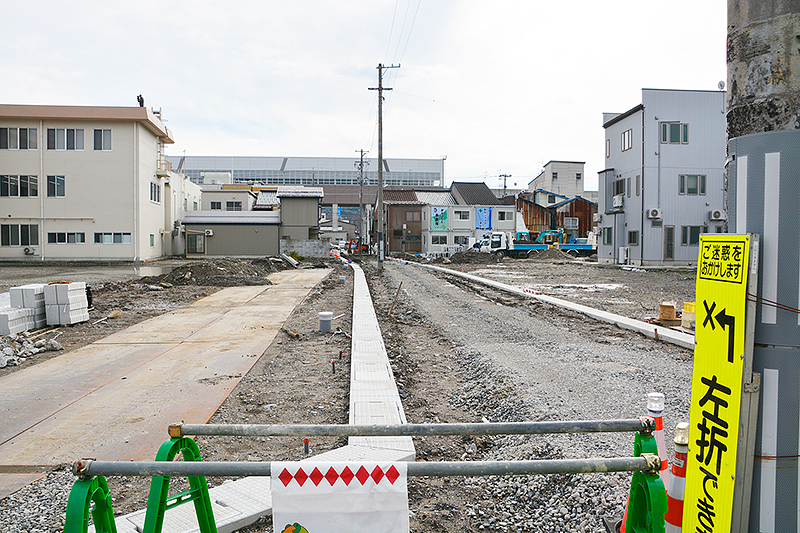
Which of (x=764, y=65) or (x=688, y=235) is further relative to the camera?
(x=688, y=235)

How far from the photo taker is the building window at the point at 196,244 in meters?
48.1

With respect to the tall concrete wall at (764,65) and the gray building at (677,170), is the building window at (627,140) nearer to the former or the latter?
the gray building at (677,170)

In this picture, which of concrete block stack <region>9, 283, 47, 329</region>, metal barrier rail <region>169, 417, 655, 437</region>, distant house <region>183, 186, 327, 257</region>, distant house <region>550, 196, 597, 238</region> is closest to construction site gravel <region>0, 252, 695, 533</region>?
concrete block stack <region>9, 283, 47, 329</region>

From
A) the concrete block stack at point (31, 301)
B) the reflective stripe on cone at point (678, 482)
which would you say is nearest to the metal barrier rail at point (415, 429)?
the reflective stripe on cone at point (678, 482)

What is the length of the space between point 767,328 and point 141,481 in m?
4.80

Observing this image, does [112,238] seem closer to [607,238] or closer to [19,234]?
[19,234]

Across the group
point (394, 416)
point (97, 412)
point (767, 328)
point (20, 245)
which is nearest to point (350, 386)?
point (394, 416)

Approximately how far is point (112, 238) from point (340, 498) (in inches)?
1669

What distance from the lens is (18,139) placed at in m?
38.2

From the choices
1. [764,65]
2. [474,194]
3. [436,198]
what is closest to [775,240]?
[764,65]

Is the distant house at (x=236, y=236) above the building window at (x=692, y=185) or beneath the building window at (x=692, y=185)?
beneath

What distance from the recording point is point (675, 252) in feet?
120

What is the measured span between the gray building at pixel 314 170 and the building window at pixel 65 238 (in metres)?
74.9

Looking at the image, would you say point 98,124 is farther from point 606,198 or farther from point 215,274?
point 606,198
